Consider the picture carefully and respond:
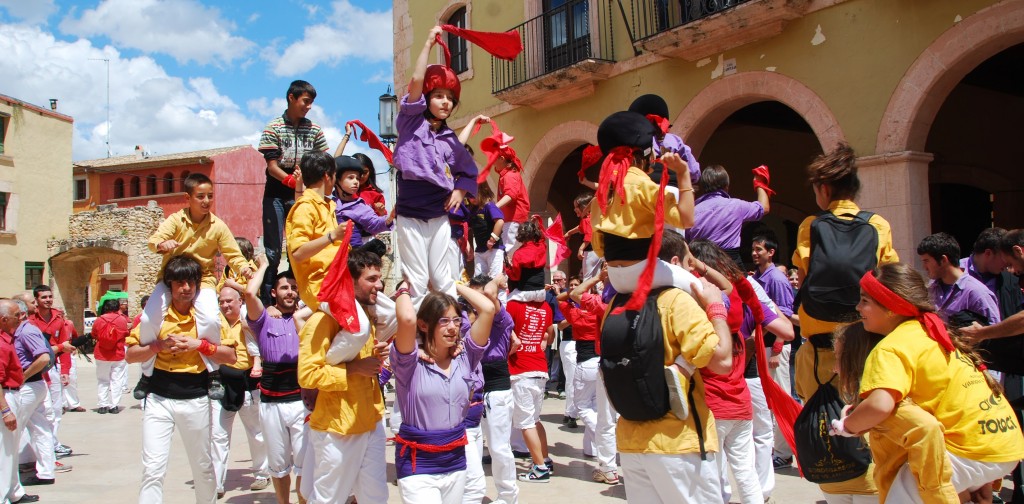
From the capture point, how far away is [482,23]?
16.9m

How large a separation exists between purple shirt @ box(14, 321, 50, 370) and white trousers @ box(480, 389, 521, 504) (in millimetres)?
4611

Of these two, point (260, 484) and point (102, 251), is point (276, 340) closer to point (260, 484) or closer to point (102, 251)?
point (260, 484)

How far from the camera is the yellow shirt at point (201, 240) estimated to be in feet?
19.2

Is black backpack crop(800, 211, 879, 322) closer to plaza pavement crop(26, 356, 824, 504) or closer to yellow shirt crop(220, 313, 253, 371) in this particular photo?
plaza pavement crop(26, 356, 824, 504)

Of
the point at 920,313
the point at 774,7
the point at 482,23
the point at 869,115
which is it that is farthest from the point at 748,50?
the point at 920,313

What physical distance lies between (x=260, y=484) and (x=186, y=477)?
1.15 m

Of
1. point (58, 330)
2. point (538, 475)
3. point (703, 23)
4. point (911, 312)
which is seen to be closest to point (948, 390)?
point (911, 312)

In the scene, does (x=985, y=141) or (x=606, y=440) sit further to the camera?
(x=985, y=141)

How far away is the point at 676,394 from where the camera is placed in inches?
141

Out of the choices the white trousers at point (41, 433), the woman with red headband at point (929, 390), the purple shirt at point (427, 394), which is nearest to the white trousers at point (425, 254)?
the purple shirt at point (427, 394)

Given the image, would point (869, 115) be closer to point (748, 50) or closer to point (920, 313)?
point (748, 50)

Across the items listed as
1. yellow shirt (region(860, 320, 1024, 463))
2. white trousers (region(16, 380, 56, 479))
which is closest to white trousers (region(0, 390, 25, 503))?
white trousers (region(16, 380, 56, 479))

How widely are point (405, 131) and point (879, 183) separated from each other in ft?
24.1

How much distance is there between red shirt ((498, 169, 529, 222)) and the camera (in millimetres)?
8867
